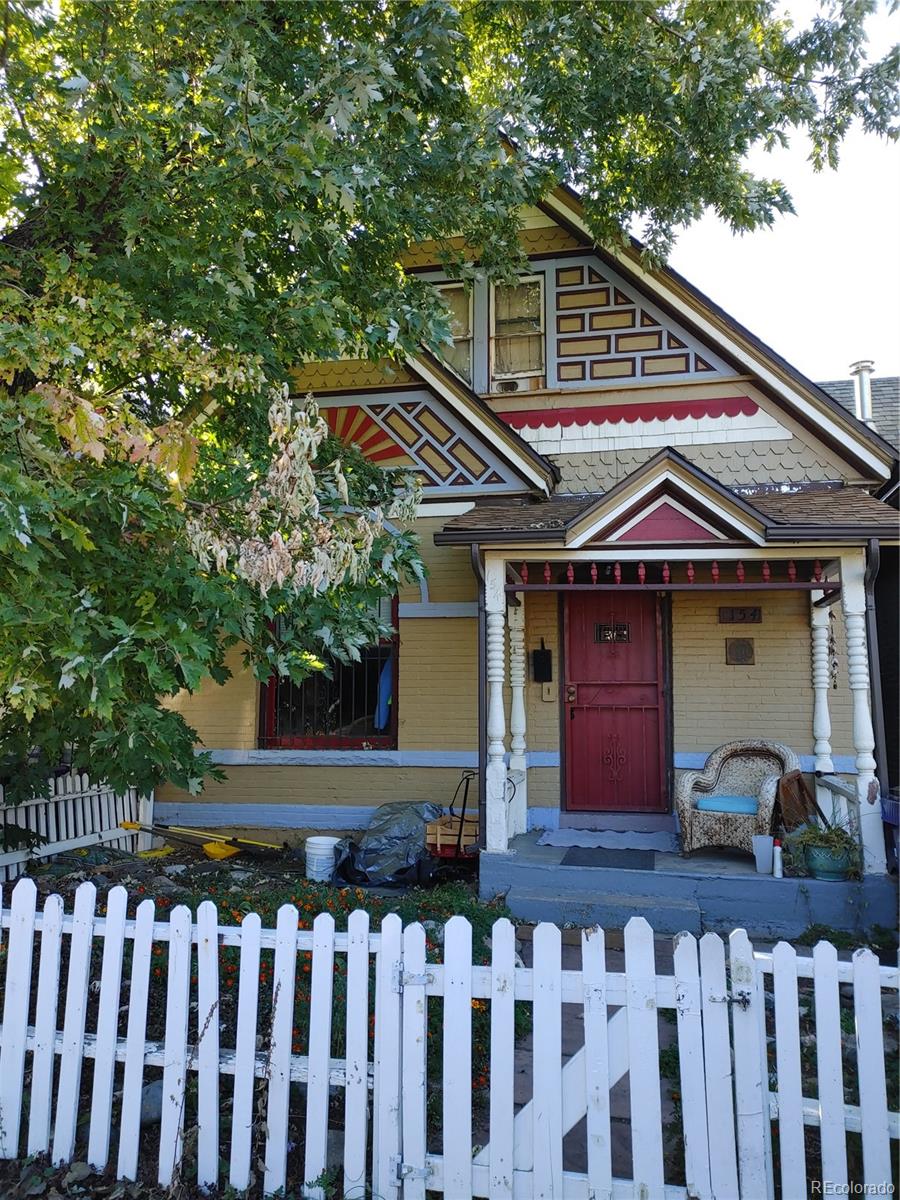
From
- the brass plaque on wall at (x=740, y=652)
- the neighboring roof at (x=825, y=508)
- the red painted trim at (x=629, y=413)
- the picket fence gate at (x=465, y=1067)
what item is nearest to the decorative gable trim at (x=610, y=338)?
the red painted trim at (x=629, y=413)

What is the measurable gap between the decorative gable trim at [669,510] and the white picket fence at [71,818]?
15.7 ft

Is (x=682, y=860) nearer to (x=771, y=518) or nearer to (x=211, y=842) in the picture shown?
(x=771, y=518)

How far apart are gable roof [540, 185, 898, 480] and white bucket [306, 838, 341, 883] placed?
235 inches

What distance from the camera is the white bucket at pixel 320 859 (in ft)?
24.3

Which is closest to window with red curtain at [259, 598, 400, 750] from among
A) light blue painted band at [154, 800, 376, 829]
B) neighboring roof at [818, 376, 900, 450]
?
light blue painted band at [154, 800, 376, 829]

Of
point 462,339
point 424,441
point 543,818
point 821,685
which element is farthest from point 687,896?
point 462,339

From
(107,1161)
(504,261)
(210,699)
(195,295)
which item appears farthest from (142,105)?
(210,699)

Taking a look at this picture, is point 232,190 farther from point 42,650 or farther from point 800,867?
point 800,867

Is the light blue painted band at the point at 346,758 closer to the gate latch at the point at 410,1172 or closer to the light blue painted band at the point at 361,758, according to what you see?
the light blue painted band at the point at 361,758

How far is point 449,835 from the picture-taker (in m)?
7.44

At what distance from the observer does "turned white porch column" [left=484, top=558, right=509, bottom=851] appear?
6816mm

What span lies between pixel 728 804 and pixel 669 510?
243 centimetres

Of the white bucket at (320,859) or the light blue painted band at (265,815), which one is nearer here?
the white bucket at (320,859)

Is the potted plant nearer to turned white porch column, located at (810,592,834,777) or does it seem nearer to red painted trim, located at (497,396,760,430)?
turned white porch column, located at (810,592,834,777)
